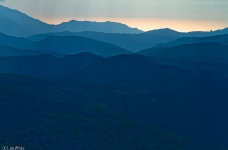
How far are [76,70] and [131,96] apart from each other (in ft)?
194

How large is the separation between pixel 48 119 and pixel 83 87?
51329 millimetres

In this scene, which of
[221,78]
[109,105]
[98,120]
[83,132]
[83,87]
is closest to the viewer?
[83,132]

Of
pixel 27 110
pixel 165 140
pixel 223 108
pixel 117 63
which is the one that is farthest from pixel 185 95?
pixel 27 110

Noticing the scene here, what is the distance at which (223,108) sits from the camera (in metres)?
147

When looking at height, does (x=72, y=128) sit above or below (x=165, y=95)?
above

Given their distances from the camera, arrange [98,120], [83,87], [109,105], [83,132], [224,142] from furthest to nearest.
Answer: [83,87] < [109,105] < [224,142] < [98,120] < [83,132]

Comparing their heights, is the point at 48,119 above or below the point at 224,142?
above

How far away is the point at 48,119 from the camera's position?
95188 millimetres

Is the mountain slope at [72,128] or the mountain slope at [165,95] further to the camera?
the mountain slope at [165,95]

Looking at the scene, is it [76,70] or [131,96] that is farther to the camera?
[76,70]

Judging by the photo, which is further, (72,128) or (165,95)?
(165,95)

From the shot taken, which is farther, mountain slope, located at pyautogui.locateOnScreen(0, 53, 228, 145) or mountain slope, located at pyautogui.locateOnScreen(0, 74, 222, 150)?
mountain slope, located at pyautogui.locateOnScreen(0, 53, 228, 145)

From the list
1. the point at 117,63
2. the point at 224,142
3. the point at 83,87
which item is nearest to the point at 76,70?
the point at 117,63

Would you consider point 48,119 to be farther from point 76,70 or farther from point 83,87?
point 76,70
